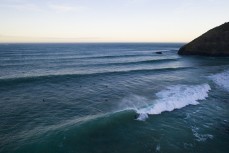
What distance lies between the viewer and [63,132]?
12.1 meters

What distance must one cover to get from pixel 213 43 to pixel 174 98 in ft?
160

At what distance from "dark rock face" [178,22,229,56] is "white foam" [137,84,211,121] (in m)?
41.4

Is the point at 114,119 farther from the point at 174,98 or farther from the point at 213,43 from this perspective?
the point at 213,43

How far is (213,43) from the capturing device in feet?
196

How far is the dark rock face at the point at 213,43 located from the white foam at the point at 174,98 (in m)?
41.4

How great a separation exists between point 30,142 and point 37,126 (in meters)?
2.15

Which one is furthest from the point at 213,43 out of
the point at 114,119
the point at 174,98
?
the point at 114,119

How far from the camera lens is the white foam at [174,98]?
15.7 m

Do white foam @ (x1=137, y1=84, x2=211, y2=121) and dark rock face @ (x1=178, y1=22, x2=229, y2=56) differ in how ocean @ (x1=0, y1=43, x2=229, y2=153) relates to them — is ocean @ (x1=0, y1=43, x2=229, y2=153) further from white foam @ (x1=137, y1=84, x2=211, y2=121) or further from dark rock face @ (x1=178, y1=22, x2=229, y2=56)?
dark rock face @ (x1=178, y1=22, x2=229, y2=56)

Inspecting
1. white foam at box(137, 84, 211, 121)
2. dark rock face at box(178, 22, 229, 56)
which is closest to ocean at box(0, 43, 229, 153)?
white foam at box(137, 84, 211, 121)

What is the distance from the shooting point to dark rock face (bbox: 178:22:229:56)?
5791cm

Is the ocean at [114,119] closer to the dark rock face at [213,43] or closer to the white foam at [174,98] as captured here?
the white foam at [174,98]

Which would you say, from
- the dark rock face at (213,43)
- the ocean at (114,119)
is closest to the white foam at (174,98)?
the ocean at (114,119)

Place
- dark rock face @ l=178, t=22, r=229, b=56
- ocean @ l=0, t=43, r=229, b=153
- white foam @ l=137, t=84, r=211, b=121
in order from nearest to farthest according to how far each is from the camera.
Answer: ocean @ l=0, t=43, r=229, b=153, white foam @ l=137, t=84, r=211, b=121, dark rock face @ l=178, t=22, r=229, b=56
